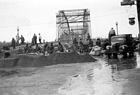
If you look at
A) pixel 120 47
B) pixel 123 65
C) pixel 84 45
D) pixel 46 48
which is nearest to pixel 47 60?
pixel 120 47

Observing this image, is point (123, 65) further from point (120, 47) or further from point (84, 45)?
point (84, 45)

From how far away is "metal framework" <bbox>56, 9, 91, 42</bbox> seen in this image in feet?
147

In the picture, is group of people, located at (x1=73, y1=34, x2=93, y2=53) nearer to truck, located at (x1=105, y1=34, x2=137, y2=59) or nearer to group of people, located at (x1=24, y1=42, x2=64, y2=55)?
group of people, located at (x1=24, y1=42, x2=64, y2=55)

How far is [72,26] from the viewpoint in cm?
4597

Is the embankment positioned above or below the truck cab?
below

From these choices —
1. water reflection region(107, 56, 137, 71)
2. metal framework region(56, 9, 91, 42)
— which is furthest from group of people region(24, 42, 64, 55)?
water reflection region(107, 56, 137, 71)

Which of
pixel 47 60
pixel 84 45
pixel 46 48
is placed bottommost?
pixel 47 60

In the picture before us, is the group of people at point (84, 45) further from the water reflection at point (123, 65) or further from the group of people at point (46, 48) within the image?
the water reflection at point (123, 65)

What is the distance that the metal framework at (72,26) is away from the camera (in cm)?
4469

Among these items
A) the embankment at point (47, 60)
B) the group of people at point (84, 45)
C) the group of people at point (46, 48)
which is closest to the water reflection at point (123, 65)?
the embankment at point (47, 60)

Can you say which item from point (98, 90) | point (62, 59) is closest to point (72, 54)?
point (62, 59)

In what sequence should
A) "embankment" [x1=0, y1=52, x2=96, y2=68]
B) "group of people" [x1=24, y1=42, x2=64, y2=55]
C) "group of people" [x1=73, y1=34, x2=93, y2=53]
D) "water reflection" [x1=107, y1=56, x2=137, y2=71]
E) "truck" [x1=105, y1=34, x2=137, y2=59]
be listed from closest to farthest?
"water reflection" [x1=107, y1=56, x2=137, y2=71] < "truck" [x1=105, y1=34, x2=137, y2=59] < "embankment" [x1=0, y1=52, x2=96, y2=68] < "group of people" [x1=24, y1=42, x2=64, y2=55] < "group of people" [x1=73, y1=34, x2=93, y2=53]

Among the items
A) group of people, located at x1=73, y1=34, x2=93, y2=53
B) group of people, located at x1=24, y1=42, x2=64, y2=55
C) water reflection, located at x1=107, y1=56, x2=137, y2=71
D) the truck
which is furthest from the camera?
group of people, located at x1=73, y1=34, x2=93, y2=53

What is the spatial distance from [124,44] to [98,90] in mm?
19877
